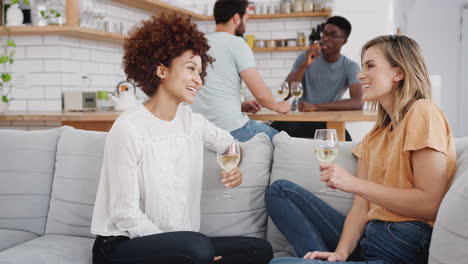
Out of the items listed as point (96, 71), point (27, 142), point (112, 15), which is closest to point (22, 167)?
point (27, 142)

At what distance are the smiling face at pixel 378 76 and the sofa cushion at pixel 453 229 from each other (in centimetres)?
46

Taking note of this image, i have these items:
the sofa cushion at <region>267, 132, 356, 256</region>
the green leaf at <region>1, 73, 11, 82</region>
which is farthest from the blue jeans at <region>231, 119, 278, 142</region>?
the green leaf at <region>1, 73, 11, 82</region>

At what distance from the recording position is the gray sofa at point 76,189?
6.88 feet

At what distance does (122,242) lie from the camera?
1.77m

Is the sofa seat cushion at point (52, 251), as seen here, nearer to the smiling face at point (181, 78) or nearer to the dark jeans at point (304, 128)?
the smiling face at point (181, 78)

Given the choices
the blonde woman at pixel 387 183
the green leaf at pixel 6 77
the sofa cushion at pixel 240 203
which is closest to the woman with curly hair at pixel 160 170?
the sofa cushion at pixel 240 203

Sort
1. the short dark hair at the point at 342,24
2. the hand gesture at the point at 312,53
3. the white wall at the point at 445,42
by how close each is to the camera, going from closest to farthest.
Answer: the hand gesture at the point at 312,53, the short dark hair at the point at 342,24, the white wall at the point at 445,42

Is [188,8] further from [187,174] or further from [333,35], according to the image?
[187,174]

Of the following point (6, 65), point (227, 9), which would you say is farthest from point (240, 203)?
point (6, 65)

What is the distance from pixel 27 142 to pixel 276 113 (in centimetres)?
154

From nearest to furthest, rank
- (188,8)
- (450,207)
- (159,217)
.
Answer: (450,207)
(159,217)
(188,8)

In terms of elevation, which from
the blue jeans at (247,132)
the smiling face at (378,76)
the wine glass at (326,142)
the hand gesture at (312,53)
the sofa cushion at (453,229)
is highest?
the hand gesture at (312,53)

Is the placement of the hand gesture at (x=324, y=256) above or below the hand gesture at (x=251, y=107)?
below

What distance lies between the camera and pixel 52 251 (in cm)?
203
